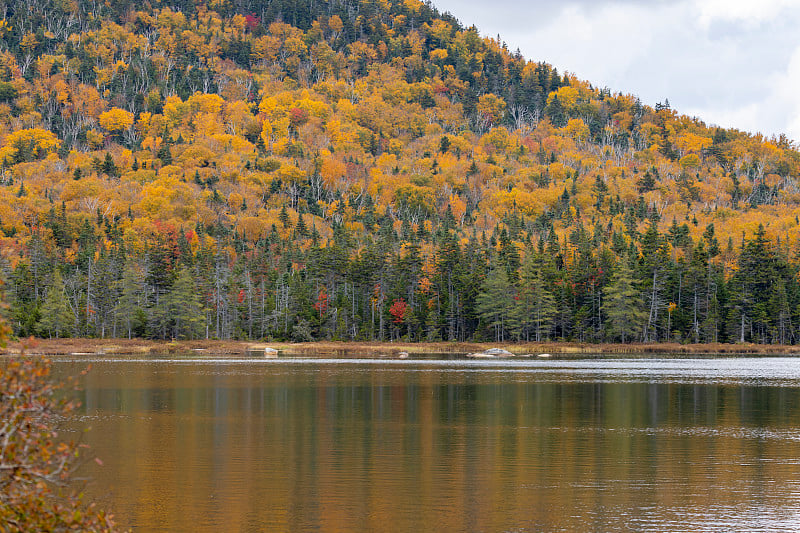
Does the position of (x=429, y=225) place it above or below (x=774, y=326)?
above

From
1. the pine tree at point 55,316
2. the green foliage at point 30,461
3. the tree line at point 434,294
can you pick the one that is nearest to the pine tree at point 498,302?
the tree line at point 434,294

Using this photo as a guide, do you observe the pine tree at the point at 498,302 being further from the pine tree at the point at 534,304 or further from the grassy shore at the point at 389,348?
the grassy shore at the point at 389,348

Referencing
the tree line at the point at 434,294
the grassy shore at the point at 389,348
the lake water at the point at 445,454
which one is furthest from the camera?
the tree line at the point at 434,294

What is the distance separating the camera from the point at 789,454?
33.0 meters

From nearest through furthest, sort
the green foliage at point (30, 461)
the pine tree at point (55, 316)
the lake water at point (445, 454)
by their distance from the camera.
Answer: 1. the green foliage at point (30, 461)
2. the lake water at point (445, 454)
3. the pine tree at point (55, 316)

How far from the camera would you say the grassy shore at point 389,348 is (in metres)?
106

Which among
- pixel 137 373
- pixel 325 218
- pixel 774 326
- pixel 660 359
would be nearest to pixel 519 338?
pixel 660 359

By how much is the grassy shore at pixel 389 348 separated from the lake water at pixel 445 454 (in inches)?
1686

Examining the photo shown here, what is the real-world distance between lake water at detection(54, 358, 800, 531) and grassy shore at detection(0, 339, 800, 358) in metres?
42.8

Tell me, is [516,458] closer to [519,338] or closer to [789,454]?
[789,454]

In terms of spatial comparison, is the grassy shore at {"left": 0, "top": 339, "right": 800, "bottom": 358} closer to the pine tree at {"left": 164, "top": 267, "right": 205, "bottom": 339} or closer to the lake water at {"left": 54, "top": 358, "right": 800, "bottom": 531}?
the pine tree at {"left": 164, "top": 267, "right": 205, "bottom": 339}

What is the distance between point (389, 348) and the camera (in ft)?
361

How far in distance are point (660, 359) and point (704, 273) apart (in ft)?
86.7

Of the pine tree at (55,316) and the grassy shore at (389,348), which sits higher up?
the pine tree at (55,316)
